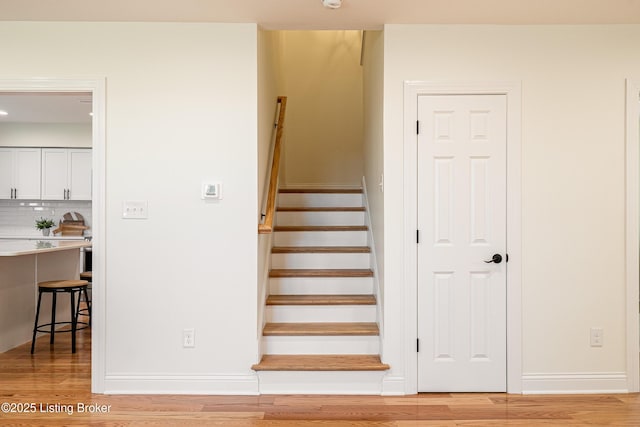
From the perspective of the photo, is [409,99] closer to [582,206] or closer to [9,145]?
[582,206]

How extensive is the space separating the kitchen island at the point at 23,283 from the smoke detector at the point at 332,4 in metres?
3.09

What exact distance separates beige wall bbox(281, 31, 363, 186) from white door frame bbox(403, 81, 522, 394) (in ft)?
8.53

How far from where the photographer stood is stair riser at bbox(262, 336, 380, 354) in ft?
11.0

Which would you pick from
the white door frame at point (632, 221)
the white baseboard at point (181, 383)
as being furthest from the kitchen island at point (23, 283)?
the white door frame at point (632, 221)

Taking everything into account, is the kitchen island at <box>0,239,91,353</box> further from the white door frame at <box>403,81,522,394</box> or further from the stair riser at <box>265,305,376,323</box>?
the white door frame at <box>403,81,522,394</box>

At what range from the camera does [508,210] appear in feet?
10.5

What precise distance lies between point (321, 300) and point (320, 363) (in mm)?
534

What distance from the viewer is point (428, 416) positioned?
284 cm

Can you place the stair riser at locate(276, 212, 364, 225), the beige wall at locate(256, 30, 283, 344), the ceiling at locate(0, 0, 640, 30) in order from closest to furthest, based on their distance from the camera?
1. the ceiling at locate(0, 0, 640, 30)
2. the beige wall at locate(256, 30, 283, 344)
3. the stair riser at locate(276, 212, 364, 225)

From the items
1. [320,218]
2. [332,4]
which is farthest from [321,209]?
[332,4]

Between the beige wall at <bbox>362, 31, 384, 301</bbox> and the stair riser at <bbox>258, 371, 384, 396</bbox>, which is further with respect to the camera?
the beige wall at <bbox>362, 31, 384, 301</bbox>

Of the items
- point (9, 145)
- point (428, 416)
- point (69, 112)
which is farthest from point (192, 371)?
point (9, 145)

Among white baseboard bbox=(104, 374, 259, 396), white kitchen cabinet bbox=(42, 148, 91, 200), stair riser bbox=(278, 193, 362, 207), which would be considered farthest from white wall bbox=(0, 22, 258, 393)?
white kitchen cabinet bbox=(42, 148, 91, 200)

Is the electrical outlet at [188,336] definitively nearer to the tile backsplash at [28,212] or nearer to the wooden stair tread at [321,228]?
the wooden stair tread at [321,228]
